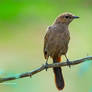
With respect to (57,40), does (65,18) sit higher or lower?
higher

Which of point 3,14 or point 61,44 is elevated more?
point 61,44

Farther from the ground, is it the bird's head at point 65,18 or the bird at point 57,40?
the bird's head at point 65,18

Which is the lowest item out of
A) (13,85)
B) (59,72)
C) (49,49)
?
(13,85)

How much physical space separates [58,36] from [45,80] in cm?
Result: 200

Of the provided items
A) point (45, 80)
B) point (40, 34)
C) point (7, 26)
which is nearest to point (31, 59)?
point (45, 80)

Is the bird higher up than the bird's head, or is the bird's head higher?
the bird's head

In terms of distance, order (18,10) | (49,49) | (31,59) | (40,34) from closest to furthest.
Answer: (18,10) → (49,49) → (40,34) → (31,59)

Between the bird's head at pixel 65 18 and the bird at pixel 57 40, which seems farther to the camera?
the bird's head at pixel 65 18

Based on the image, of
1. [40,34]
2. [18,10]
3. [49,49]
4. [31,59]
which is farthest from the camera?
[31,59]

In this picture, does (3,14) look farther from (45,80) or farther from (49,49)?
(45,80)

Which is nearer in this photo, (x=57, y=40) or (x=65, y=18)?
(x=57, y=40)

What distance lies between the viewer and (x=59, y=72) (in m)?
2.54

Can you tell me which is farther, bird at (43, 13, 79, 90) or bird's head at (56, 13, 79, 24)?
bird's head at (56, 13, 79, 24)

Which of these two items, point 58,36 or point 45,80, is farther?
point 45,80
